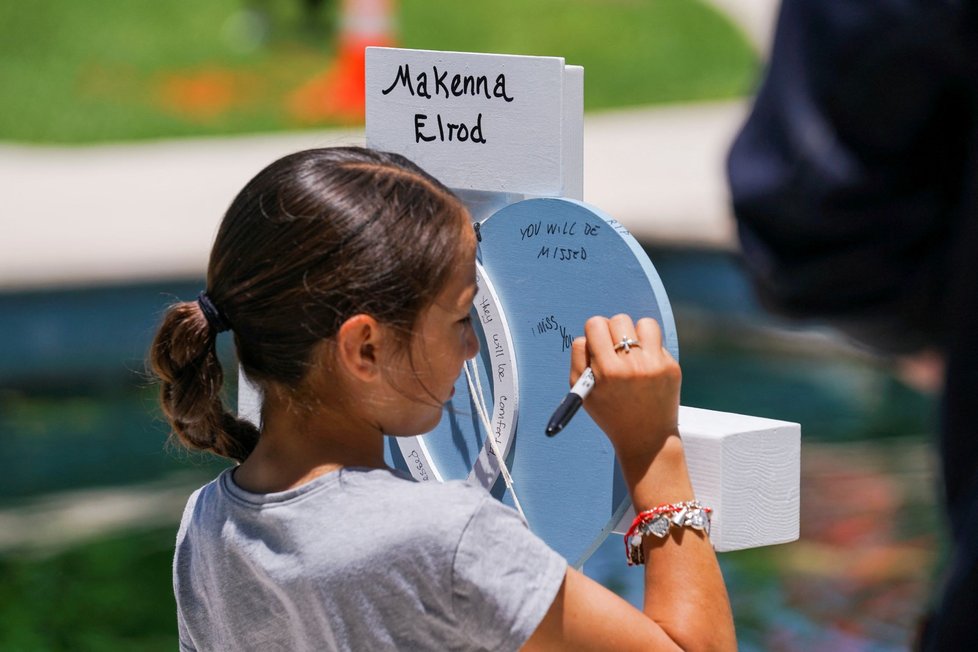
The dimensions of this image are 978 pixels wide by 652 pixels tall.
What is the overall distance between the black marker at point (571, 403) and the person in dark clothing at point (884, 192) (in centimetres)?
45

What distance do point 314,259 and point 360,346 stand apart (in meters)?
0.08

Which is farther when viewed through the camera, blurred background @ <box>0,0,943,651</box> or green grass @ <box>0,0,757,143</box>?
green grass @ <box>0,0,757,143</box>

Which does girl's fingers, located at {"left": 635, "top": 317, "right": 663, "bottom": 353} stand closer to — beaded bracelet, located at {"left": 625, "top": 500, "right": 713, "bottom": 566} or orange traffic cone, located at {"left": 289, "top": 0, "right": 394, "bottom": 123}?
beaded bracelet, located at {"left": 625, "top": 500, "right": 713, "bottom": 566}

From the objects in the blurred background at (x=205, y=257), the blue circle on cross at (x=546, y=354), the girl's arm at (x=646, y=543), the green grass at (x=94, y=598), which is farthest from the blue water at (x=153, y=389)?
the girl's arm at (x=646, y=543)

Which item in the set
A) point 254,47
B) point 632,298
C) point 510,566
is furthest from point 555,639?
point 254,47

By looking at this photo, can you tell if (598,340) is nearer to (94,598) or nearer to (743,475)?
(743,475)

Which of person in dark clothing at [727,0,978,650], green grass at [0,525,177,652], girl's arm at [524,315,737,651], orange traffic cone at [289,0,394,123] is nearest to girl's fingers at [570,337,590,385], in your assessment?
girl's arm at [524,315,737,651]

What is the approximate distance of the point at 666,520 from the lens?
1.28 m

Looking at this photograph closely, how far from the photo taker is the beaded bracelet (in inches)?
50.4

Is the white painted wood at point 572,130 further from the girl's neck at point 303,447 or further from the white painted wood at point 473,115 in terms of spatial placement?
the girl's neck at point 303,447

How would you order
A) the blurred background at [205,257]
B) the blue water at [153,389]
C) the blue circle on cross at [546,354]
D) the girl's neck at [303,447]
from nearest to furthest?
the girl's neck at [303,447] < the blue circle on cross at [546,354] < the blurred background at [205,257] < the blue water at [153,389]

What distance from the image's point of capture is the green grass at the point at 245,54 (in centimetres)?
874

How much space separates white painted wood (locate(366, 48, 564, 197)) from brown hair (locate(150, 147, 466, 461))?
26 cm

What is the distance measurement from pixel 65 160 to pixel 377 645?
23.3 feet
